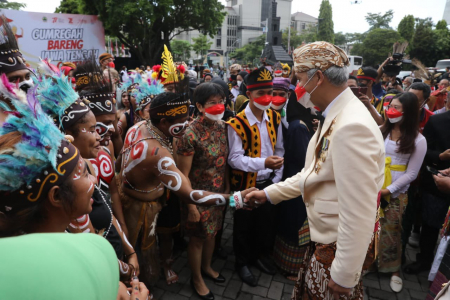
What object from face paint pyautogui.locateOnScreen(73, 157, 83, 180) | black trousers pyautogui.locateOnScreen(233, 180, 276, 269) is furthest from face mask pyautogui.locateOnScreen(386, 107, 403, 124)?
face paint pyautogui.locateOnScreen(73, 157, 83, 180)

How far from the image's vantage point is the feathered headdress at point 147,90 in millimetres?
3324

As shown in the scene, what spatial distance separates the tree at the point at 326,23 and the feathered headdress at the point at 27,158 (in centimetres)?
8750

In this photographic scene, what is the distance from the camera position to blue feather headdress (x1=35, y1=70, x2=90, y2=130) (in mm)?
2020

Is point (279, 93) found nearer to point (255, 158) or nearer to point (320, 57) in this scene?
point (255, 158)

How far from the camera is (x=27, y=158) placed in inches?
47.9

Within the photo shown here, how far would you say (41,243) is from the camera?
61 cm

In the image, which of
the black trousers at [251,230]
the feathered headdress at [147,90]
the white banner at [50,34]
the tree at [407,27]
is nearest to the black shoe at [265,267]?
the black trousers at [251,230]

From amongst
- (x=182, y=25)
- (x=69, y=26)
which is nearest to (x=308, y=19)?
(x=182, y=25)

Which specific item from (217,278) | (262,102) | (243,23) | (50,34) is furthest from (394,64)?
(243,23)

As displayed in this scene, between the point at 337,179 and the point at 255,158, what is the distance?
1731mm

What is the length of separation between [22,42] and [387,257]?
11.6 metres

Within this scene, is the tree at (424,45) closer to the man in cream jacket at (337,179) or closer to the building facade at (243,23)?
the man in cream jacket at (337,179)

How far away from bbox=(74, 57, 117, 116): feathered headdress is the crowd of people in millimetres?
13

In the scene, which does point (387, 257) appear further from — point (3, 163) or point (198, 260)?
point (3, 163)
